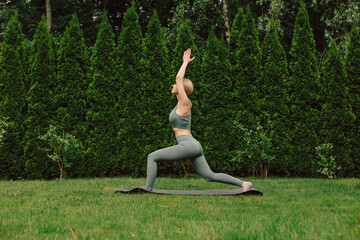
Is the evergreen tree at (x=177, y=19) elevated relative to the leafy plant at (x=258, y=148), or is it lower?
elevated

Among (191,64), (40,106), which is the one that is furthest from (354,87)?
(40,106)

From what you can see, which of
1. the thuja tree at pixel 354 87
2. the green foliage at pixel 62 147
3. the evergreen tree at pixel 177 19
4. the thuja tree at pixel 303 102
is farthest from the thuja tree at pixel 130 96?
the thuja tree at pixel 354 87

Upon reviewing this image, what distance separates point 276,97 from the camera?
8945 mm

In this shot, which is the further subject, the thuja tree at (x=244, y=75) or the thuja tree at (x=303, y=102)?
the thuja tree at (x=244, y=75)

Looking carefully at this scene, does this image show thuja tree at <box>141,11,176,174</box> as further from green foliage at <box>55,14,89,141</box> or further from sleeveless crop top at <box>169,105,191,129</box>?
sleeveless crop top at <box>169,105,191,129</box>

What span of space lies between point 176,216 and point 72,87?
629cm

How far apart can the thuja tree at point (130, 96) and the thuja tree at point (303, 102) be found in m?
4.01

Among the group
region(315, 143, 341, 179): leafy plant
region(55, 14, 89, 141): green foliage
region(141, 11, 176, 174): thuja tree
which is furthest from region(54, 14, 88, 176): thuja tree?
region(315, 143, 341, 179): leafy plant

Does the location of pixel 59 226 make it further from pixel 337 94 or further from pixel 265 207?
pixel 337 94

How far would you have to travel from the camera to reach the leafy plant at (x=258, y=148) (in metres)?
8.16

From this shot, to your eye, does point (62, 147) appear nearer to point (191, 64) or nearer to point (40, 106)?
point (40, 106)

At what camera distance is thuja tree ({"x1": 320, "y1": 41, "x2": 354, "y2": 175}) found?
861cm

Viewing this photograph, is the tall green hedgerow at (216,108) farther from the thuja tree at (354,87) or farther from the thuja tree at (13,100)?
the thuja tree at (13,100)

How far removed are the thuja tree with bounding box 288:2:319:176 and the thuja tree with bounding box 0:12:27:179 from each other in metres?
7.00
